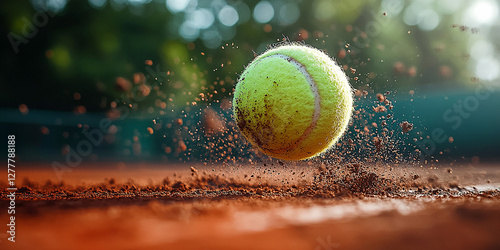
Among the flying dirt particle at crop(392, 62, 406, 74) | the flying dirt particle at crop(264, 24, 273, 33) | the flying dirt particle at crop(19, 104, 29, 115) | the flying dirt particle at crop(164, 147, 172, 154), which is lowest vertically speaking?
the flying dirt particle at crop(392, 62, 406, 74)

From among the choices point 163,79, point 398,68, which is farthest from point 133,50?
point 398,68

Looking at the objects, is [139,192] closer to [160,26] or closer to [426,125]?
[426,125]

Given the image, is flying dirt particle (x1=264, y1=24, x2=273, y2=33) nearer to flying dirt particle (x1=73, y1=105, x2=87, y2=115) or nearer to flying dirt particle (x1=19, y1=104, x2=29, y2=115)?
flying dirt particle (x1=73, y1=105, x2=87, y2=115)

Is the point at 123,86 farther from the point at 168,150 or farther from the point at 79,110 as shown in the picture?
the point at 79,110

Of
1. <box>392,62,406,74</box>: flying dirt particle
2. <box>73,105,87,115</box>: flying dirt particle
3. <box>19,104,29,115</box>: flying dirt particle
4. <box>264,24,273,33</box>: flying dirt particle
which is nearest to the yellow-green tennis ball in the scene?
<box>392,62,406,74</box>: flying dirt particle

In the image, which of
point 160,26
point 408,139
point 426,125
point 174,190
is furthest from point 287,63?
point 160,26

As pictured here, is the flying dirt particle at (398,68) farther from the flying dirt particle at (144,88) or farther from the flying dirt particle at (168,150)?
the flying dirt particle at (168,150)

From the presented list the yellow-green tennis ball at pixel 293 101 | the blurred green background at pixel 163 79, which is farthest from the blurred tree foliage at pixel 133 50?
the yellow-green tennis ball at pixel 293 101
